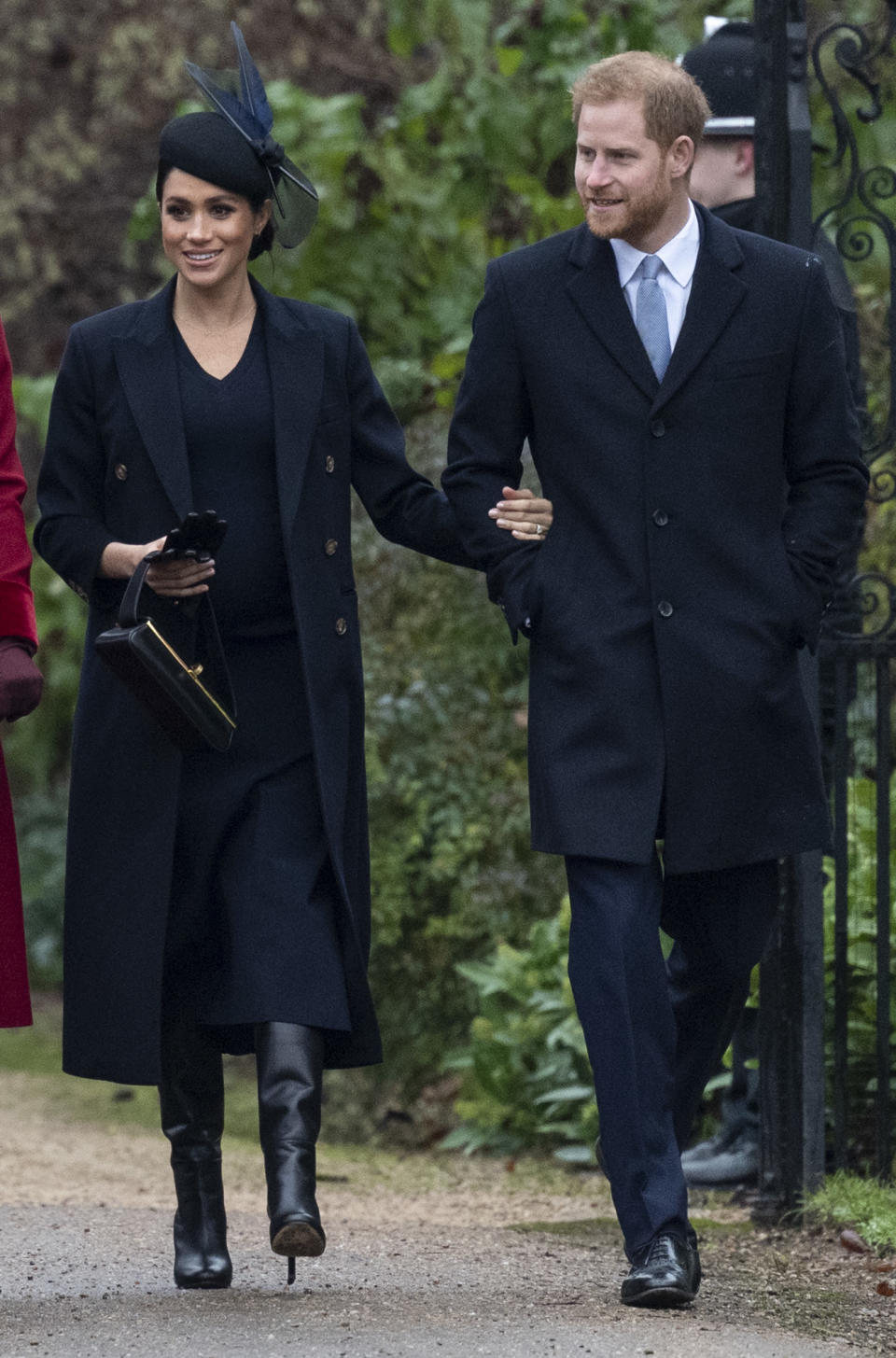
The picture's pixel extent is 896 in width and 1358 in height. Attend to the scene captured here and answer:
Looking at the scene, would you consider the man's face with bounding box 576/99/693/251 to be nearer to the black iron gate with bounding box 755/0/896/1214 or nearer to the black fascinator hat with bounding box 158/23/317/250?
the black fascinator hat with bounding box 158/23/317/250

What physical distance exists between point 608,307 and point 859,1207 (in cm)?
211

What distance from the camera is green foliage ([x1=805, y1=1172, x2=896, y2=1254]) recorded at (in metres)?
4.87

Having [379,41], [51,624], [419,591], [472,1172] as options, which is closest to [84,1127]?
[472,1172]

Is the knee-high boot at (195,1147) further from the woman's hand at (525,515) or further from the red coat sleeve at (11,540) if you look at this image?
the woman's hand at (525,515)

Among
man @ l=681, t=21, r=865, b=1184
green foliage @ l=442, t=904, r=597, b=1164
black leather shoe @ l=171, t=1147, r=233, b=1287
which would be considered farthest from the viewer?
green foliage @ l=442, t=904, r=597, b=1164

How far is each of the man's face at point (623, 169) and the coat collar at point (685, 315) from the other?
0.08 m

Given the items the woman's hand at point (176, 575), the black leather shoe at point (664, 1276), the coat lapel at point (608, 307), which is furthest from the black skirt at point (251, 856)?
the coat lapel at point (608, 307)

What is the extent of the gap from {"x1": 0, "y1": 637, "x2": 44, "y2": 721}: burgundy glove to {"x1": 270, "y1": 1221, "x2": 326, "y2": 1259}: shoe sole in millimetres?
978

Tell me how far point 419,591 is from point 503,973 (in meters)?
1.32

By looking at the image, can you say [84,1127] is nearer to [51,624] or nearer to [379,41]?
[51,624]

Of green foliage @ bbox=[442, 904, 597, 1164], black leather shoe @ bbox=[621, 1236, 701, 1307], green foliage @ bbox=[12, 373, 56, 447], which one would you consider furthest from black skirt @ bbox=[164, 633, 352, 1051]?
green foliage @ bbox=[12, 373, 56, 447]

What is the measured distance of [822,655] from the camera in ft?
17.1

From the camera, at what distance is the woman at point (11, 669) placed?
401 cm

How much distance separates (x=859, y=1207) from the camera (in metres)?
5.04
